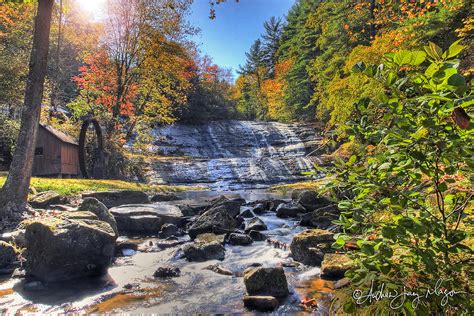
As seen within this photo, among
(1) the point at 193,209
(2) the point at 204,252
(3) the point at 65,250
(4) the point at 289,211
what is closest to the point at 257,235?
(2) the point at 204,252

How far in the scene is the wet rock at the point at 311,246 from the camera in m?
6.90

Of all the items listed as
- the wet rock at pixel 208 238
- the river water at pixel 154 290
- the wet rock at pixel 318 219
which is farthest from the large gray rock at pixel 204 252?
the wet rock at pixel 318 219

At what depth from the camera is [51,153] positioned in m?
23.5

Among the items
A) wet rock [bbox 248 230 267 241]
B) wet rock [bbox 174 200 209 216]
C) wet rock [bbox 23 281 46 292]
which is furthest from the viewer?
wet rock [bbox 174 200 209 216]

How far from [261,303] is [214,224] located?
5.14 metres

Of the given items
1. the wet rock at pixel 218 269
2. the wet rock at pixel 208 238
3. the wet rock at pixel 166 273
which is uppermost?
Result: the wet rock at pixel 208 238

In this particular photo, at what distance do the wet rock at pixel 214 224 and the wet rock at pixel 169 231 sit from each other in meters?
0.56

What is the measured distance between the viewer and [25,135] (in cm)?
940

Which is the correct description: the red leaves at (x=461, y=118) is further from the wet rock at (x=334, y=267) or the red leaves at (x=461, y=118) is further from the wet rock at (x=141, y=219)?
the wet rock at (x=141, y=219)

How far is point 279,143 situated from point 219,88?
20.8 m

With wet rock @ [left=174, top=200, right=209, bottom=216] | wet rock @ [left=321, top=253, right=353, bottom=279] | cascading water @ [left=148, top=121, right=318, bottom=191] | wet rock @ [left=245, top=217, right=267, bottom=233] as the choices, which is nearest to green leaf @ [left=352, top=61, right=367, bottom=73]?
wet rock @ [left=321, top=253, right=353, bottom=279]

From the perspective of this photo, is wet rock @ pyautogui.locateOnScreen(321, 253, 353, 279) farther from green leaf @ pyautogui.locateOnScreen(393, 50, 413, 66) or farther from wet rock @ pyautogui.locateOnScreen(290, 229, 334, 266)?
green leaf @ pyautogui.locateOnScreen(393, 50, 413, 66)

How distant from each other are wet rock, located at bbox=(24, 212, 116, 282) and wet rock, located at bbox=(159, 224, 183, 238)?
11.0 feet

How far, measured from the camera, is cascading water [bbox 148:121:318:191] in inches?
1129
